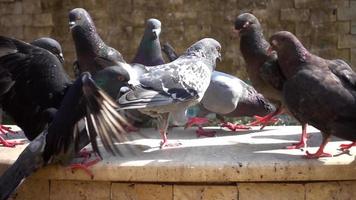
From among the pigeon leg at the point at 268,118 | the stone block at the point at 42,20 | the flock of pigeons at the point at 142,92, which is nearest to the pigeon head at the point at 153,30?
the flock of pigeons at the point at 142,92

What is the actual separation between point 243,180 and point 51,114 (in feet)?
4.32

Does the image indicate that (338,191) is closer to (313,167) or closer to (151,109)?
(313,167)

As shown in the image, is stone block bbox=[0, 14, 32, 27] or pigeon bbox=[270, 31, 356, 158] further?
stone block bbox=[0, 14, 32, 27]

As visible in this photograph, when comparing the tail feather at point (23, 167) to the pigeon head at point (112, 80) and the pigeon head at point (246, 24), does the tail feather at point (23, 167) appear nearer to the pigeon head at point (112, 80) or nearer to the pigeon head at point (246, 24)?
the pigeon head at point (112, 80)

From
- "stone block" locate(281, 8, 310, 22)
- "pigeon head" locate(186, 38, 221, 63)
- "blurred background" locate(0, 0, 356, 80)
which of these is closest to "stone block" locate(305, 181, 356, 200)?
"pigeon head" locate(186, 38, 221, 63)

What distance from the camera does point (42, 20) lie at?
42.3 feet

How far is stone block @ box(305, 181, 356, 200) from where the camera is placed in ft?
12.0

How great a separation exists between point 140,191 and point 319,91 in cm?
121

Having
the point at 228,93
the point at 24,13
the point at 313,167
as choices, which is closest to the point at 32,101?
the point at 228,93

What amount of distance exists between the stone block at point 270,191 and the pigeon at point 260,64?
558 millimetres

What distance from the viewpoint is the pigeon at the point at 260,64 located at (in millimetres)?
4281

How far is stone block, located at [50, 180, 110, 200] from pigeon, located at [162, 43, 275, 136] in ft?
3.80

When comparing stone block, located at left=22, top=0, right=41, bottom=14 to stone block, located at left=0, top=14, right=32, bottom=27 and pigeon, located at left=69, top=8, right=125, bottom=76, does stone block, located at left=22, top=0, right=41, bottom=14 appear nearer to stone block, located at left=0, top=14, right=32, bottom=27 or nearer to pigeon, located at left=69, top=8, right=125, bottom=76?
stone block, located at left=0, top=14, right=32, bottom=27

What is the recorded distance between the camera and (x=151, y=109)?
4.02 m
